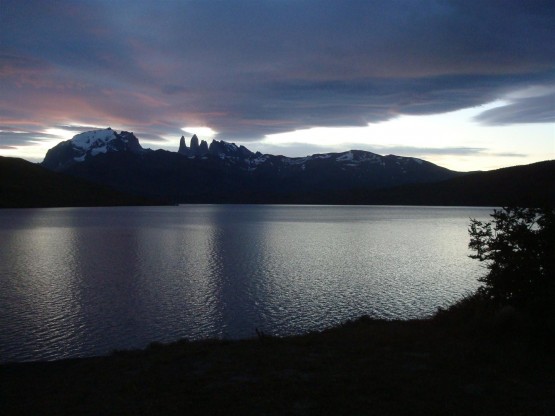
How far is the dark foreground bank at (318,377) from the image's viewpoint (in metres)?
13.3

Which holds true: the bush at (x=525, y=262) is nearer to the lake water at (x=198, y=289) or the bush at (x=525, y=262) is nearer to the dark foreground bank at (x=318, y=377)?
the dark foreground bank at (x=318, y=377)

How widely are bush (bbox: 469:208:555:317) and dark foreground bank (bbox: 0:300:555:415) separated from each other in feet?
4.64

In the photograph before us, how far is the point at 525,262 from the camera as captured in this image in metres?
20.2

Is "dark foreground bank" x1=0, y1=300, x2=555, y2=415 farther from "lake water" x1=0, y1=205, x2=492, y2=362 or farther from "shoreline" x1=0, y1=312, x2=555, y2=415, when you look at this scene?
"lake water" x1=0, y1=205, x2=492, y2=362

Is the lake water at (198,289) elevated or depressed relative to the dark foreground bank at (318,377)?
depressed

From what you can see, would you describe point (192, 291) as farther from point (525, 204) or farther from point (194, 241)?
point (194, 241)

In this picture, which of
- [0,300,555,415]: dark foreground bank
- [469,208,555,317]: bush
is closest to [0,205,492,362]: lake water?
[0,300,555,415]: dark foreground bank

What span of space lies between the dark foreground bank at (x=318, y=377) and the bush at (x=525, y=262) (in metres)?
1.42

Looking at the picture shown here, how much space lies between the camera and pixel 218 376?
16.5 metres

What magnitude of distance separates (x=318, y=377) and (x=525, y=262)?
11262 millimetres

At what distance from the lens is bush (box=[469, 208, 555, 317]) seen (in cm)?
1911

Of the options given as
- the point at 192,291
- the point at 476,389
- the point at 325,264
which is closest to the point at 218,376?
the point at 476,389

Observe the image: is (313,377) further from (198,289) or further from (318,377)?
(198,289)

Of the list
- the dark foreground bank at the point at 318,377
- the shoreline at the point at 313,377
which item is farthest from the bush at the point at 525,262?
the shoreline at the point at 313,377
